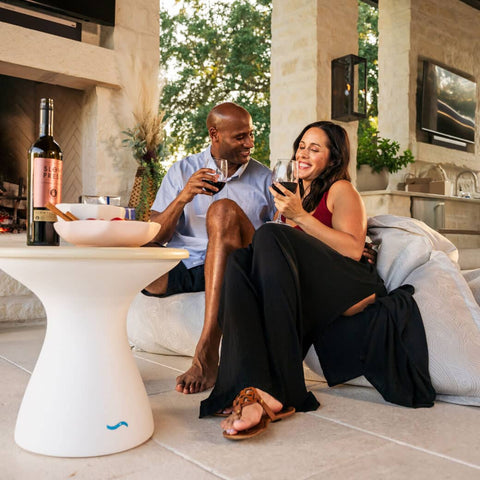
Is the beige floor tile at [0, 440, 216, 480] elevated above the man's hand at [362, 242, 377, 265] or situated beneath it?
situated beneath

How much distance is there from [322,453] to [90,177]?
8.62 ft

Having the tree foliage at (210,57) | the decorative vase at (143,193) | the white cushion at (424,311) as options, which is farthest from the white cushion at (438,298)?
the tree foliage at (210,57)

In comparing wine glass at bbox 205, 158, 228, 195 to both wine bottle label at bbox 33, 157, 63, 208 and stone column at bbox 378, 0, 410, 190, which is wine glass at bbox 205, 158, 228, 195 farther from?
stone column at bbox 378, 0, 410, 190

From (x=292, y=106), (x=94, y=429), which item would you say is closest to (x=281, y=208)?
(x=94, y=429)

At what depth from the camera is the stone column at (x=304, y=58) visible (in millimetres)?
4387

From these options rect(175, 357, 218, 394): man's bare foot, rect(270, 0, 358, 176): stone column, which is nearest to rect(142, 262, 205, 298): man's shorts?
rect(175, 357, 218, 394): man's bare foot

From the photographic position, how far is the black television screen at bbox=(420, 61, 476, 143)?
5.96 m

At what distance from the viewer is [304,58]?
176 inches

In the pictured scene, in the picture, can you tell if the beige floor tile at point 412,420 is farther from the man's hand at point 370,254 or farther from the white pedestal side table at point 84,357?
the white pedestal side table at point 84,357

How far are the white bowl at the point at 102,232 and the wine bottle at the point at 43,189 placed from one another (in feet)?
0.34

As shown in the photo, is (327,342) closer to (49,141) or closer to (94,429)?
(94,429)

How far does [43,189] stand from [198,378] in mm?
750

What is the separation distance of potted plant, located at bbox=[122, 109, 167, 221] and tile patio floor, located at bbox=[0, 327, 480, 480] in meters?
1.89

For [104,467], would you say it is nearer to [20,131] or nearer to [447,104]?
[20,131]
